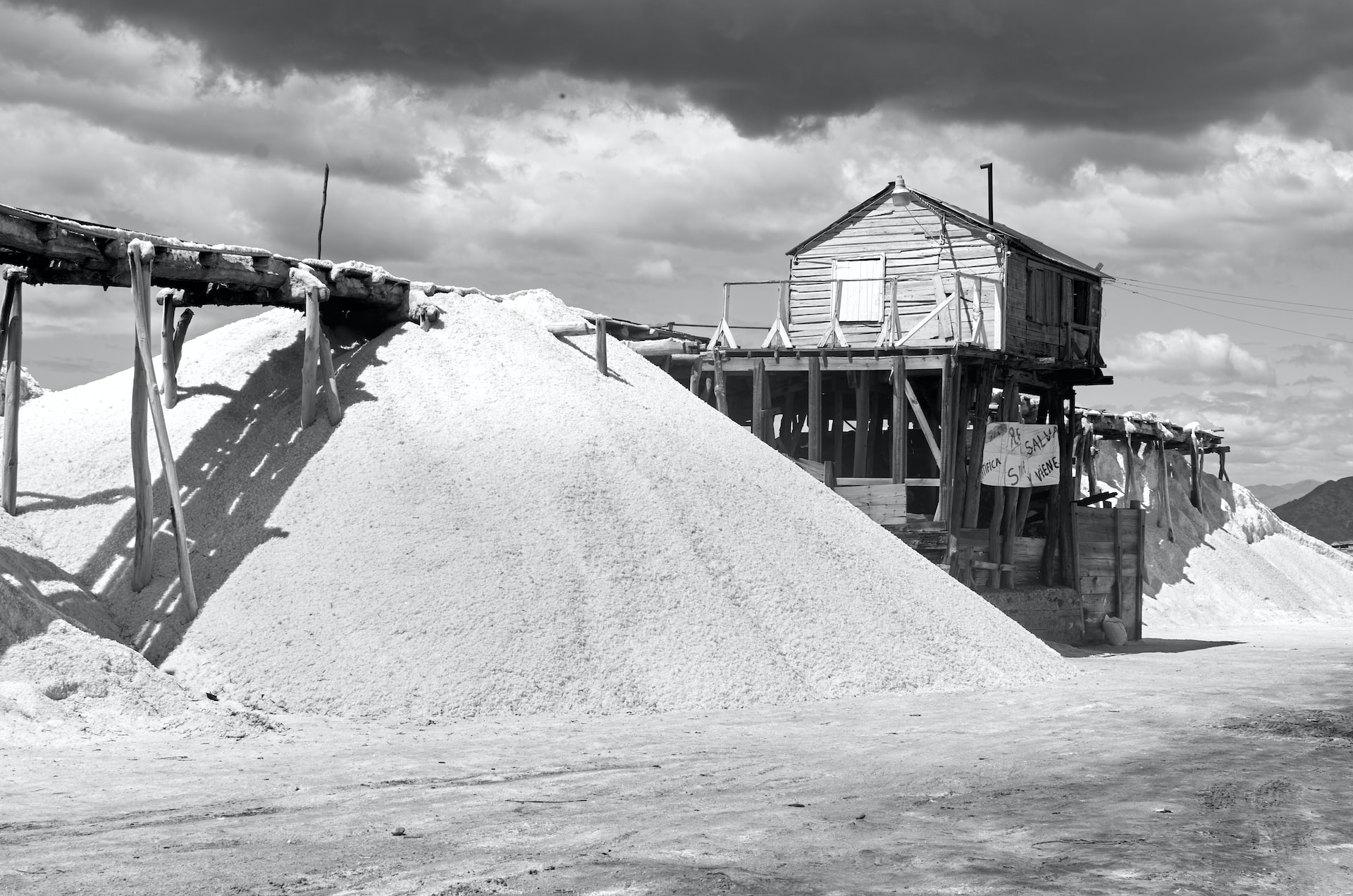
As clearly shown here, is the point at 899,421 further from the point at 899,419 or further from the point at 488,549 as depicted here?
the point at 488,549

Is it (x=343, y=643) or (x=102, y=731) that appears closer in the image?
(x=102, y=731)

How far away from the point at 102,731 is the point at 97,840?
3.78m

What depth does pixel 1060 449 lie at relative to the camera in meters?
28.6

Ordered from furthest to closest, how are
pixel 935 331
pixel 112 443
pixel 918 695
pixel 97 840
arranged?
1. pixel 935 331
2. pixel 112 443
3. pixel 918 695
4. pixel 97 840

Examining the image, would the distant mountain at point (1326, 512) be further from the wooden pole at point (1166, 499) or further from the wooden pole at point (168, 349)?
the wooden pole at point (168, 349)

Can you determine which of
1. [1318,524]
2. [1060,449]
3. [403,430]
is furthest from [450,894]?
[1318,524]

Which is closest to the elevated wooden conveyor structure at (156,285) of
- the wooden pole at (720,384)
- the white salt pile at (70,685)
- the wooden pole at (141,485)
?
the wooden pole at (141,485)

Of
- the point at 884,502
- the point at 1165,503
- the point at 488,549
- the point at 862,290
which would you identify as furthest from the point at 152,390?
the point at 1165,503

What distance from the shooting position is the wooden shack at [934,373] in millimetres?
23797

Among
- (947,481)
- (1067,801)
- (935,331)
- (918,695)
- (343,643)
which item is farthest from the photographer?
(935,331)

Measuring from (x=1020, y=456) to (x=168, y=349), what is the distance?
15323mm

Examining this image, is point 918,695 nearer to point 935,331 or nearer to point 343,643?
point 343,643

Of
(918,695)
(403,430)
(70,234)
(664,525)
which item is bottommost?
(918,695)

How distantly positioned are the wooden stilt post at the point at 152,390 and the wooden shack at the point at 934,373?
36.7 ft
